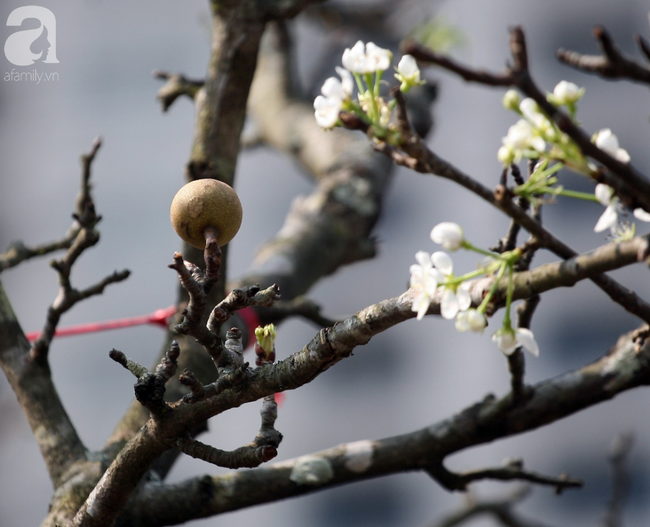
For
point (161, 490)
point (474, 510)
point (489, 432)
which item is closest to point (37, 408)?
point (161, 490)

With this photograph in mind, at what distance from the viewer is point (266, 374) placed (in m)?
1.12

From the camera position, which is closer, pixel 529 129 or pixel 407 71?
pixel 529 129

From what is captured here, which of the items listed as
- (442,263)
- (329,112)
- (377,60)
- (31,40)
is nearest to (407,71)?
(377,60)

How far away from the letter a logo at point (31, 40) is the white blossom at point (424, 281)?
3575mm

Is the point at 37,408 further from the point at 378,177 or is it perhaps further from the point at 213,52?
the point at 378,177

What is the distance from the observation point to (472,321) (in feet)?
3.04

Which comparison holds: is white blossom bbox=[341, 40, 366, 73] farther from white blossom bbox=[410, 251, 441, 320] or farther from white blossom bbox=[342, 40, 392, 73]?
white blossom bbox=[410, 251, 441, 320]

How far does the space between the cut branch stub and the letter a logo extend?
3229mm

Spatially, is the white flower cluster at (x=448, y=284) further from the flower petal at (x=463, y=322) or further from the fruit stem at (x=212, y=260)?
the fruit stem at (x=212, y=260)

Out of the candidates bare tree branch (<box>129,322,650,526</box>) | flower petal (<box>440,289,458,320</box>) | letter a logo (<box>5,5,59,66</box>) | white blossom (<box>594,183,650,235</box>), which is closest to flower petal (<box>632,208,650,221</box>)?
white blossom (<box>594,183,650,235</box>)

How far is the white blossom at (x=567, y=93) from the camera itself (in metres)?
0.86

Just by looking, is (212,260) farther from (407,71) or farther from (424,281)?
(407,71)

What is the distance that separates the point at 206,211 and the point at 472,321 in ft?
1.52

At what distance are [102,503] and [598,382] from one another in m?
1.17
